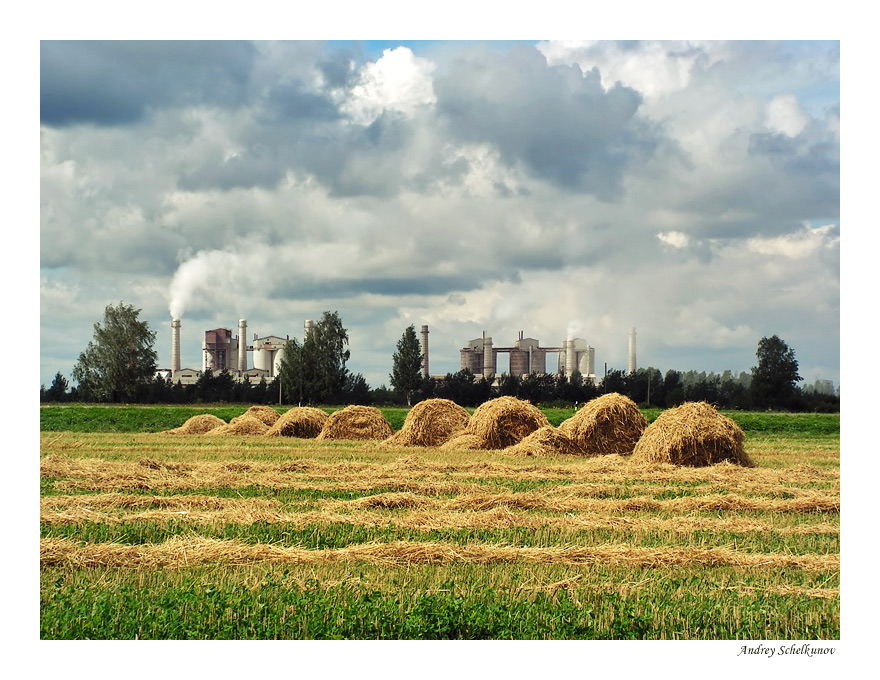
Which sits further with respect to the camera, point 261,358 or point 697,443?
point 261,358

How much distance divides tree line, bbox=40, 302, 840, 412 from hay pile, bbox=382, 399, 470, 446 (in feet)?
136

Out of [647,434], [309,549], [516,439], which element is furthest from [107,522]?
[516,439]

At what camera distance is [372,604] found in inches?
223

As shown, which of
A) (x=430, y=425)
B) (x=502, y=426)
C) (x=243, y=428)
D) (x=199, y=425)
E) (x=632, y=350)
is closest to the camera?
(x=502, y=426)

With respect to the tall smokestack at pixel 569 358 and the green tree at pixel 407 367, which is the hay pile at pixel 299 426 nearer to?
the green tree at pixel 407 367

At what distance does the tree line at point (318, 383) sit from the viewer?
66.1 m

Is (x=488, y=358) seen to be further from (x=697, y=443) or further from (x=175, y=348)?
(x=697, y=443)

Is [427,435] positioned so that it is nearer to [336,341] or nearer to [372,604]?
[372,604]

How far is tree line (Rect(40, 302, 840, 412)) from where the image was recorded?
66.1m

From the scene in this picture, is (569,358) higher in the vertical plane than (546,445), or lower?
higher

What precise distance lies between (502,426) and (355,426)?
6494mm

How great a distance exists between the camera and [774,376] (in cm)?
5534

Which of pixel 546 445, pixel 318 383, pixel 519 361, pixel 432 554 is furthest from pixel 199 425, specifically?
pixel 519 361

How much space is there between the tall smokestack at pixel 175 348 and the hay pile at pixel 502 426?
211 ft
